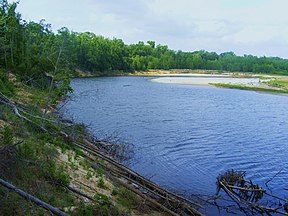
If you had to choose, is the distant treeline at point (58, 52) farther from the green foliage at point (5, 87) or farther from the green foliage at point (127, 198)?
the green foliage at point (127, 198)

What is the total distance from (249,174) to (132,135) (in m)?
11.2

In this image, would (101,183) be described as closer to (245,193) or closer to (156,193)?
(156,193)

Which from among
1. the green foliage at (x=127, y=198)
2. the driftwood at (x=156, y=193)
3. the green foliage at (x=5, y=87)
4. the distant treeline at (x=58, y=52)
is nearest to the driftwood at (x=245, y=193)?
the driftwood at (x=156, y=193)

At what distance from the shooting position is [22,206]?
8414mm

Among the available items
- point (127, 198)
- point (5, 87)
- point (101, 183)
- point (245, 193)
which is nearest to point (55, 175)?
point (101, 183)

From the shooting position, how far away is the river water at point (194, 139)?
798 inches

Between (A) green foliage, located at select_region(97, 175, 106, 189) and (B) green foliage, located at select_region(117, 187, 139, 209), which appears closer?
(B) green foliage, located at select_region(117, 187, 139, 209)

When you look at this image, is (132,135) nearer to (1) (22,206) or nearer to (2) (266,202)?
(2) (266,202)

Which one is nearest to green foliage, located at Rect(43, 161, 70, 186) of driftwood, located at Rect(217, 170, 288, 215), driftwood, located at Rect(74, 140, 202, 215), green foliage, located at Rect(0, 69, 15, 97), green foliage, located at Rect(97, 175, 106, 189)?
green foliage, located at Rect(97, 175, 106, 189)

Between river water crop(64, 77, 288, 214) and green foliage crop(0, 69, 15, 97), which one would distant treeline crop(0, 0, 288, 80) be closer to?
green foliage crop(0, 69, 15, 97)

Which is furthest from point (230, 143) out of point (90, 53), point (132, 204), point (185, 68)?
point (185, 68)

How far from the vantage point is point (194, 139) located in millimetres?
29078

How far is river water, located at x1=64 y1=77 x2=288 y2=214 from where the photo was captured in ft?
66.5

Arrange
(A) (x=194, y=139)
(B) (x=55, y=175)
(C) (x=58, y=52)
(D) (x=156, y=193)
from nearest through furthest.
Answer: (B) (x=55, y=175) → (D) (x=156, y=193) → (A) (x=194, y=139) → (C) (x=58, y=52)
